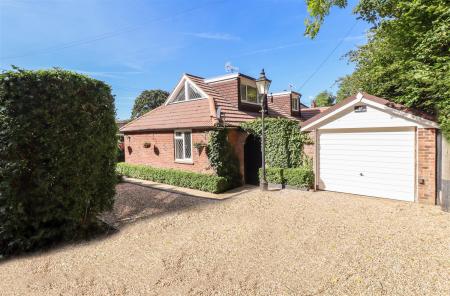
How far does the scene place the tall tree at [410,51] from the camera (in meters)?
6.18

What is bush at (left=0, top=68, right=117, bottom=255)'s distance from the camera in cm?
474

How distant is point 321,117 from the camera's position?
891cm

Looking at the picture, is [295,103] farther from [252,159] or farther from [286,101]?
[252,159]

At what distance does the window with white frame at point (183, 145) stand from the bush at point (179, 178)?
891mm

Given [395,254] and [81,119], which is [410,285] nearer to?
[395,254]

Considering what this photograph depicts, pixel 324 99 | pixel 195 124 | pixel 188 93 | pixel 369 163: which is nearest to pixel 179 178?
pixel 195 124

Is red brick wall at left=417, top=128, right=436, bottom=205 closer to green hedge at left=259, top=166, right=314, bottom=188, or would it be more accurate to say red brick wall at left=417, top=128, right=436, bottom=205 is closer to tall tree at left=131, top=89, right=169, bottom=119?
green hedge at left=259, top=166, right=314, bottom=188

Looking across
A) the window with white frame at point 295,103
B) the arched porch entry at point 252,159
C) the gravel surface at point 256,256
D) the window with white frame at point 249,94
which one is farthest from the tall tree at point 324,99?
the gravel surface at point 256,256

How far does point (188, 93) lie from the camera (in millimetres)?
14359

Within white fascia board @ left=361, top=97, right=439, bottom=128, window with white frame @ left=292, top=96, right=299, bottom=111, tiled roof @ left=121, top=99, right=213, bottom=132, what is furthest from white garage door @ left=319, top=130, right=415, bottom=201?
window with white frame @ left=292, top=96, right=299, bottom=111

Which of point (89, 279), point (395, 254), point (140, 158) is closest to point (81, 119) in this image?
point (89, 279)

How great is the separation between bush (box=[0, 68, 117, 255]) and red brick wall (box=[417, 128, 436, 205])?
915 cm

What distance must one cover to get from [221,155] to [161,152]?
14.1 ft

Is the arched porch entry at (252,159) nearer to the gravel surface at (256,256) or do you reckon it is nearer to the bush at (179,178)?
the bush at (179,178)
